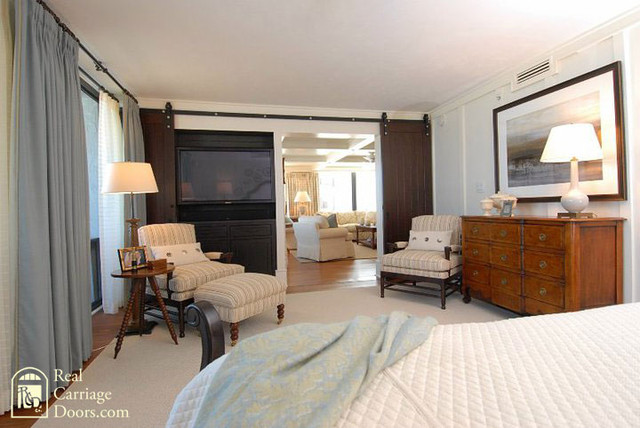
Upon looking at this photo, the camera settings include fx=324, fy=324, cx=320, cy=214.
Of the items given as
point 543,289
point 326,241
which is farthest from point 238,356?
point 326,241

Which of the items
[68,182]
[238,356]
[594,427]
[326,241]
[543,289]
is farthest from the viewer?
[326,241]

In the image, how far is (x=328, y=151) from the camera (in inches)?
325

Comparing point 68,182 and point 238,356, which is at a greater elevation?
point 68,182

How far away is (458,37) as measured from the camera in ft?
8.95

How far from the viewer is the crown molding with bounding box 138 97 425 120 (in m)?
4.21

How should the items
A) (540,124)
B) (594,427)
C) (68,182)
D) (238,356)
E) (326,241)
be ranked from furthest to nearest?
1. (326,241)
2. (540,124)
3. (68,182)
4. (238,356)
5. (594,427)

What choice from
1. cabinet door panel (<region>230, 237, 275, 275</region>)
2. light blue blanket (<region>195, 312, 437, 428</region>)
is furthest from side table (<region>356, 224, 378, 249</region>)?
light blue blanket (<region>195, 312, 437, 428</region>)

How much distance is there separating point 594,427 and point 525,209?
10.8ft

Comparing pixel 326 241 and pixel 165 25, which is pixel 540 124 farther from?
pixel 326 241

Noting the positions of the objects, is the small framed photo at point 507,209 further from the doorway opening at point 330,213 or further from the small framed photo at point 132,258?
the small framed photo at point 132,258

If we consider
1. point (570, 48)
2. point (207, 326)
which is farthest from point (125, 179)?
point (570, 48)

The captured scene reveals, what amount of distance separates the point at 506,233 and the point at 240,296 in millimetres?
2422

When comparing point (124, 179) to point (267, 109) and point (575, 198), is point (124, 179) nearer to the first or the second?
point (267, 109)

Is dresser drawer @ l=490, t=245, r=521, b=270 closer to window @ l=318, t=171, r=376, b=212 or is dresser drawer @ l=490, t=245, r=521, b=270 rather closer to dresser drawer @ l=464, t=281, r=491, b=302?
dresser drawer @ l=464, t=281, r=491, b=302
